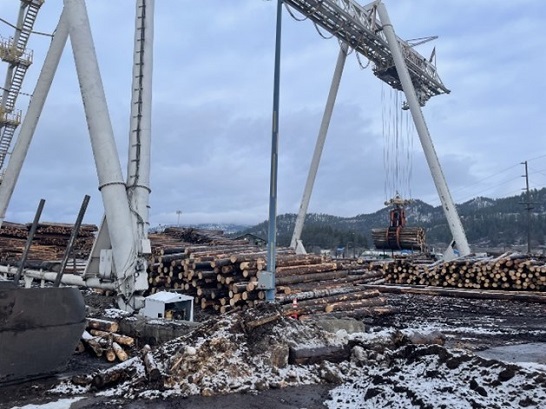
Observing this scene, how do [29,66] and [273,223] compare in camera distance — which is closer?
[273,223]

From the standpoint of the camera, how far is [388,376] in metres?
4.82

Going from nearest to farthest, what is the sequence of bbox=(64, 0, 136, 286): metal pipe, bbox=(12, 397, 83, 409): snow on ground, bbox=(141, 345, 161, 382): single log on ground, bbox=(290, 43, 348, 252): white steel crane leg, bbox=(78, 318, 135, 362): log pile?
bbox=(12, 397, 83, 409): snow on ground
bbox=(141, 345, 161, 382): single log on ground
bbox=(78, 318, 135, 362): log pile
bbox=(64, 0, 136, 286): metal pipe
bbox=(290, 43, 348, 252): white steel crane leg

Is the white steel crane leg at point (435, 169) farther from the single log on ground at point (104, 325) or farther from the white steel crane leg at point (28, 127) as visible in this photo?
the single log on ground at point (104, 325)

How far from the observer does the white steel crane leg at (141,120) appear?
8.30 meters

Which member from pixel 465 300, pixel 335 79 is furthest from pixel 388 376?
pixel 335 79

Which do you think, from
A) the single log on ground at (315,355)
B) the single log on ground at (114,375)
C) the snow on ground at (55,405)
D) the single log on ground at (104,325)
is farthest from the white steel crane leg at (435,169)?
the snow on ground at (55,405)

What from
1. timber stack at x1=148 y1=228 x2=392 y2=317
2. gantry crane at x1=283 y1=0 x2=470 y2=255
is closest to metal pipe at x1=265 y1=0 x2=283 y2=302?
timber stack at x1=148 y1=228 x2=392 y2=317

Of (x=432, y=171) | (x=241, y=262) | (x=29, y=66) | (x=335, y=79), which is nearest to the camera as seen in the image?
(x=241, y=262)

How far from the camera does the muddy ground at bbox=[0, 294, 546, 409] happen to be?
14.7 ft

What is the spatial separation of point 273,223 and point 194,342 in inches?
120

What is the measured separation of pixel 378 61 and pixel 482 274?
1247 cm

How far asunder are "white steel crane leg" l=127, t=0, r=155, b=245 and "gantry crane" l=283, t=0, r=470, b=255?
10434 mm

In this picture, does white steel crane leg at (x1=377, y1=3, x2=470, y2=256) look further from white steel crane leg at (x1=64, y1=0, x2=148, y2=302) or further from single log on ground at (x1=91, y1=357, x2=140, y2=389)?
single log on ground at (x1=91, y1=357, x2=140, y2=389)

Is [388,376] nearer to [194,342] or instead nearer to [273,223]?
[194,342]
